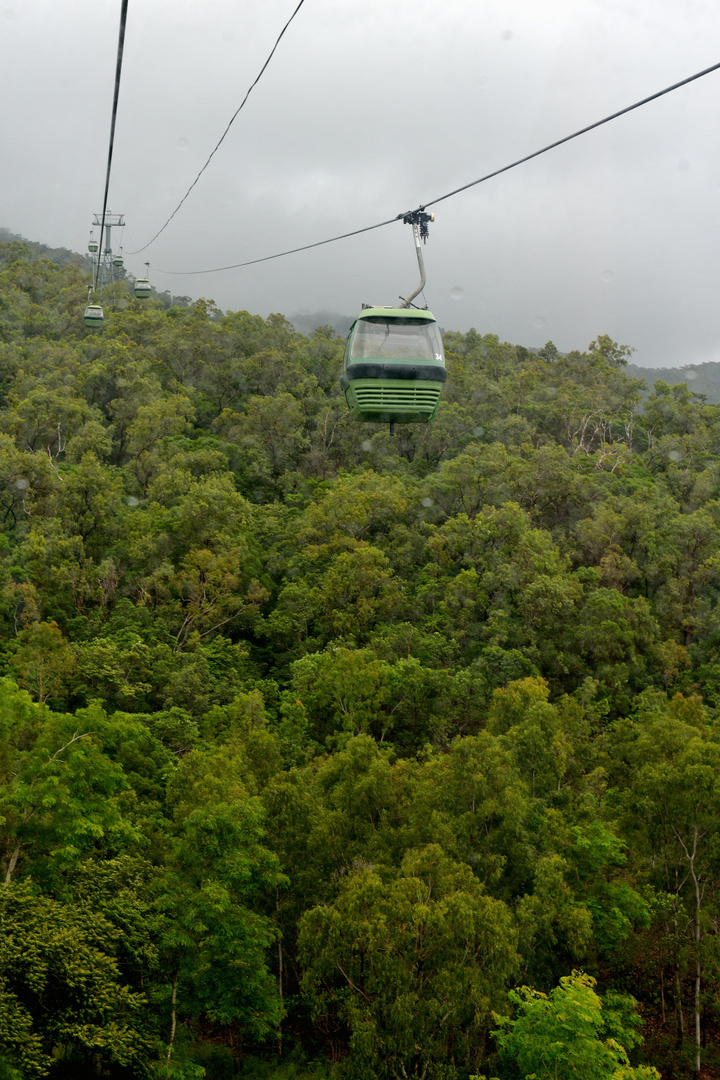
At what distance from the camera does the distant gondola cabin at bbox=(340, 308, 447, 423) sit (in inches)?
460

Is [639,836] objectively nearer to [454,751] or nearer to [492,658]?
[454,751]

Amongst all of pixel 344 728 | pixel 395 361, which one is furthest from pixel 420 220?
pixel 344 728

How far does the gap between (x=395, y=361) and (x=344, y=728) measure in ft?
54.1

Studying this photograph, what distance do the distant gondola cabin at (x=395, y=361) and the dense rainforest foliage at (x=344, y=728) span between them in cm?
727

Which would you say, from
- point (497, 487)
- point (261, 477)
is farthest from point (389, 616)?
point (261, 477)

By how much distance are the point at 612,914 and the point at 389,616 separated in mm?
15267

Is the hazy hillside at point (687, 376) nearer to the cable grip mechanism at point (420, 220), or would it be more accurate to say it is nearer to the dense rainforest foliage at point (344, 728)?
the dense rainforest foliage at point (344, 728)

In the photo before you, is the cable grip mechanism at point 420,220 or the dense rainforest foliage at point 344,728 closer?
the cable grip mechanism at point 420,220

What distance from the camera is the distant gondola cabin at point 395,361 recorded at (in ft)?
38.3

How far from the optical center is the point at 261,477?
1704 inches

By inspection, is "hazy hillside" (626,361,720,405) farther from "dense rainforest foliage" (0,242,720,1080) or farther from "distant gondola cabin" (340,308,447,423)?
"distant gondola cabin" (340,308,447,423)

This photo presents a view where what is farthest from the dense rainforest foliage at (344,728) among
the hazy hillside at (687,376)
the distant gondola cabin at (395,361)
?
the hazy hillside at (687,376)

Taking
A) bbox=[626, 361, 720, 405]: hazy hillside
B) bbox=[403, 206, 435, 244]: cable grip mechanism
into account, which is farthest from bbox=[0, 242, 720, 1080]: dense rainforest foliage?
bbox=[626, 361, 720, 405]: hazy hillside

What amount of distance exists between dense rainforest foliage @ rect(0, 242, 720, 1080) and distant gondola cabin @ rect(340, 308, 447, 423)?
7270 mm
